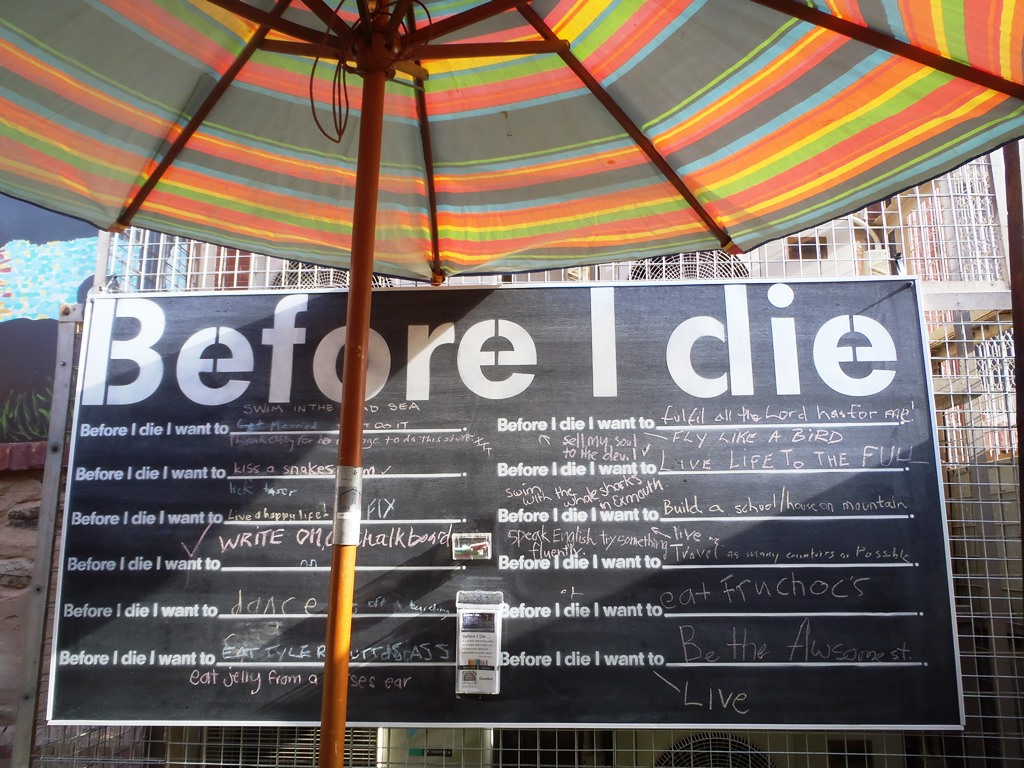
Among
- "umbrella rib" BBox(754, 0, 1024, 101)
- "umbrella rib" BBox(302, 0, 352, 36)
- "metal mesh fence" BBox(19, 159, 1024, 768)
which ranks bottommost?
"metal mesh fence" BBox(19, 159, 1024, 768)

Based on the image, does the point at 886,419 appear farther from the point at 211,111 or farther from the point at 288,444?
the point at 211,111

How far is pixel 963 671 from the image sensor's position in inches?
174

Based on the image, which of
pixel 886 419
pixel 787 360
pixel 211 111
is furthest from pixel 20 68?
pixel 886 419

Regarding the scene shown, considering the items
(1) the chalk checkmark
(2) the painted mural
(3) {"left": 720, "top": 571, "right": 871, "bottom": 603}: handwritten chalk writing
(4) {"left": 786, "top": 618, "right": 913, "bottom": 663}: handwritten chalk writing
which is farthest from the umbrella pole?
(2) the painted mural

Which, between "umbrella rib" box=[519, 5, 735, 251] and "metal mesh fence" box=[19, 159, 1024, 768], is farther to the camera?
"metal mesh fence" box=[19, 159, 1024, 768]

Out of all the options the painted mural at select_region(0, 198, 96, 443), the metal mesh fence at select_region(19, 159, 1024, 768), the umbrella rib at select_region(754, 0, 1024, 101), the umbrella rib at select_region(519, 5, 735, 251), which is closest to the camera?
the umbrella rib at select_region(754, 0, 1024, 101)

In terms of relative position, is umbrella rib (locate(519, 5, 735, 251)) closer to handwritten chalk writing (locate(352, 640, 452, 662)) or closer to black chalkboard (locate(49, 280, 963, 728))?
black chalkboard (locate(49, 280, 963, 728))

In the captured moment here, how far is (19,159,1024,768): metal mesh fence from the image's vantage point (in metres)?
4.06

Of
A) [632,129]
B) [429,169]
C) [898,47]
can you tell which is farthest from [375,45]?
[898,47]

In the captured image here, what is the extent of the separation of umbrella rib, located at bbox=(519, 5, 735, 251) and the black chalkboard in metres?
0.91

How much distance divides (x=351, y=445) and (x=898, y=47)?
202 cm

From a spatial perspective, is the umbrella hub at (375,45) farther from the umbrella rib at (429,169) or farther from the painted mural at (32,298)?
the painted mural at (32,298)

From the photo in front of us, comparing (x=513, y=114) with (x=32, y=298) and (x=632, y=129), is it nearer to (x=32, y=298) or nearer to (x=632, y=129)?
(x=632, y=129)

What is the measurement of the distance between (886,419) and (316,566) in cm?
→ 303
